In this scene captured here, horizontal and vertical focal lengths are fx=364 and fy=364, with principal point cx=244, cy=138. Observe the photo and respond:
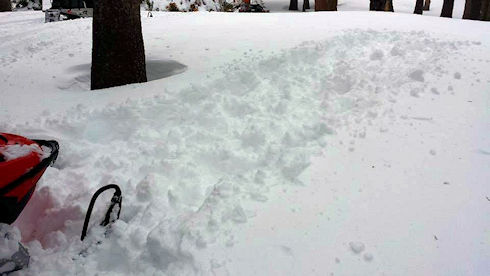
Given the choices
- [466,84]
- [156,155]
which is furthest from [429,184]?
[156,155]

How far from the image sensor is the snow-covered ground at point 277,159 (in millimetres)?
2131

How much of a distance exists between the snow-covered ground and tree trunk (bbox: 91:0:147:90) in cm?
33

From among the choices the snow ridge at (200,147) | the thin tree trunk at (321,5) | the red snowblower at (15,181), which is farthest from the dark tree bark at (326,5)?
the red snowblower at (15,181)

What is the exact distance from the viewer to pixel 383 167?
2816mm

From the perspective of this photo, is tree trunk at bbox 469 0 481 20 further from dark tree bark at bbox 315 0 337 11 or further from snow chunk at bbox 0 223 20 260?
snow chunk at bbox 0 223 20 260

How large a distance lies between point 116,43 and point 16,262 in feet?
10.1

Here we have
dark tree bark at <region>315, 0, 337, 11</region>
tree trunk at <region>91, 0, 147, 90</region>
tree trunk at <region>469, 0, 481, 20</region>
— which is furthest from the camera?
tree trunk at <region>469, 0, 481, 20</region>

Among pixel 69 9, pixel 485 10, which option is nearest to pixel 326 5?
pixel 485 10

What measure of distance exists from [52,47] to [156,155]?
4.67 metres

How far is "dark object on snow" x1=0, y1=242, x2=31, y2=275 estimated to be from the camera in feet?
6.04

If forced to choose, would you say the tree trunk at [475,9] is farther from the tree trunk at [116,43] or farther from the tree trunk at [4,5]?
the tree trunk at [4,5]

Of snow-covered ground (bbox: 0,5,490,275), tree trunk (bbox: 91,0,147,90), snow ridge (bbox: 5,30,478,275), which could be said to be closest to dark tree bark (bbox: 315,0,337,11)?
snow-covered ground (bbox: 0,5,490,275)

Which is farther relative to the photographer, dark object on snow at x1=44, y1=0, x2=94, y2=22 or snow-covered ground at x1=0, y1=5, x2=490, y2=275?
dark object on snow at x1=44, y1=0, x2=94, y2=22

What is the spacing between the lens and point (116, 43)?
14.4 feet
